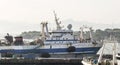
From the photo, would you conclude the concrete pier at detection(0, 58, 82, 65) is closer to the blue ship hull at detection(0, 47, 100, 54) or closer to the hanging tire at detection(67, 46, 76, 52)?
the hanging tire at detection(67, 46, 76, 52)

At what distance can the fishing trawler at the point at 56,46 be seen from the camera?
79.4 m

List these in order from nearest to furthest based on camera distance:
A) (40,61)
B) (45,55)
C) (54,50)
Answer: (40,61)
(45,55)
(54,50)

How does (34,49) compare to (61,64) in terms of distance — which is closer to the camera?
(61,64)

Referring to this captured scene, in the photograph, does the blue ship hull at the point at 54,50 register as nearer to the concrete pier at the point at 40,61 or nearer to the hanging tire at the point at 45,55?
the hanging tire at the point at 45,55

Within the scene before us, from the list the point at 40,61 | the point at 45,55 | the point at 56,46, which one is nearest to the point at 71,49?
the point at 56,46

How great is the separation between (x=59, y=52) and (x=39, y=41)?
585 cm

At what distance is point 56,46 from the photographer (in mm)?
79750

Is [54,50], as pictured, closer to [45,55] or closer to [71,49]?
[45,55]

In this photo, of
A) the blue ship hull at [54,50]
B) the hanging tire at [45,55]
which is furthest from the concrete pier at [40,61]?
the blue ship hull at [54,50]

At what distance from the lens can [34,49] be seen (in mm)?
81062

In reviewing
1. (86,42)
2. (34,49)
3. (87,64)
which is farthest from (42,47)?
(87,64)

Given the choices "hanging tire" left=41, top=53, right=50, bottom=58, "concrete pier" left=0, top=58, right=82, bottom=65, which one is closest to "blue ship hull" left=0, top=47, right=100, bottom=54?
A: "hanging tire" left=41, top=53, right=50, bottom=58

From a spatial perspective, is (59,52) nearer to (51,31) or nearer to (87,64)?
(51,31)

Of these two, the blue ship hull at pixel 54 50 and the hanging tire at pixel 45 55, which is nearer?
the hanging tire at pixel 45 55
